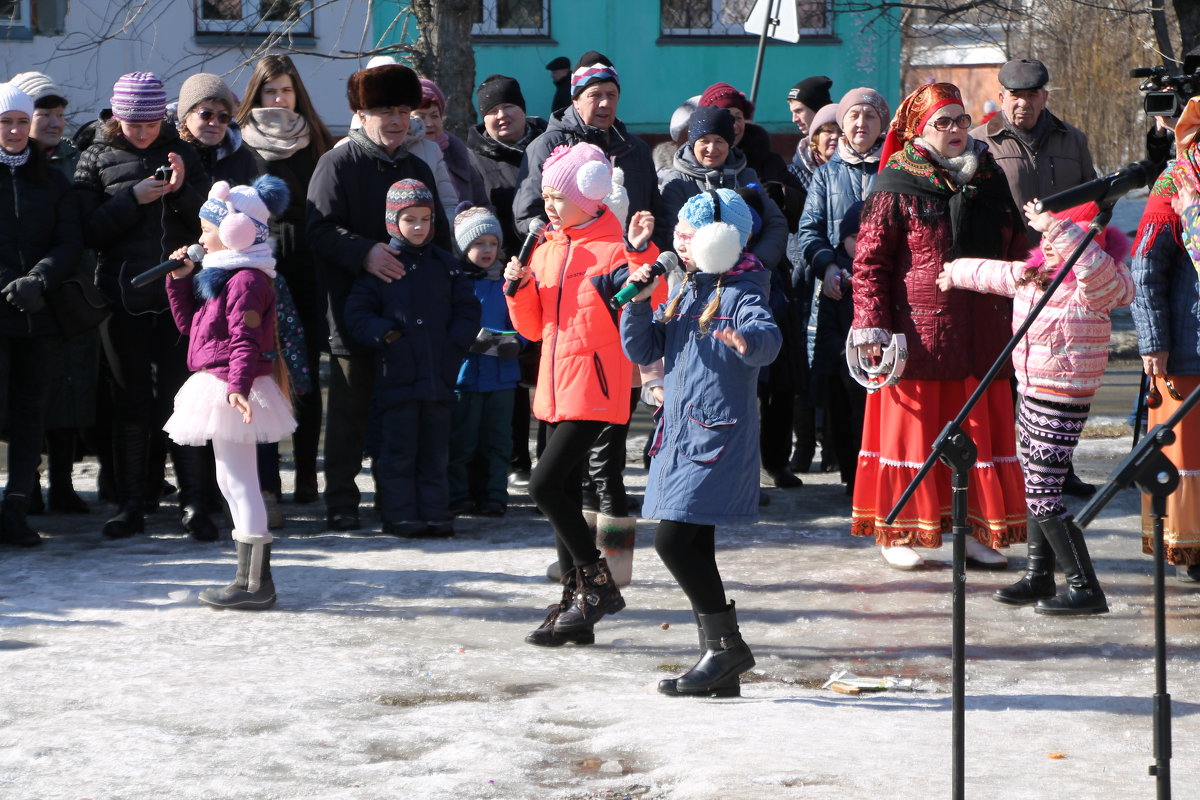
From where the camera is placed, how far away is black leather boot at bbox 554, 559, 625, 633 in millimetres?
5953

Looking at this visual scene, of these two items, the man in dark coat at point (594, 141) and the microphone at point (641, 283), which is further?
the man in dark coat at point (594, 141)

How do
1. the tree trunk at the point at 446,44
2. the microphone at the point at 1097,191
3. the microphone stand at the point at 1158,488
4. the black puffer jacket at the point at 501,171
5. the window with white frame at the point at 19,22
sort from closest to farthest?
the microphone stand at the point at 1158,488, the microphone at the point at 1097,191, the black puffer jacket at the point at 501,171, the tree trunk at the point at 446,44, the window with white frame at the point at 19,22

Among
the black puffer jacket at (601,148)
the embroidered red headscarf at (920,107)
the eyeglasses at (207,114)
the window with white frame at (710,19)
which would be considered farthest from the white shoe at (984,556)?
the window with white frame at (710,19)

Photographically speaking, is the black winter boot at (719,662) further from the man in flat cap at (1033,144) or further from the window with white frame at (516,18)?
the window with white frame at (516,18)

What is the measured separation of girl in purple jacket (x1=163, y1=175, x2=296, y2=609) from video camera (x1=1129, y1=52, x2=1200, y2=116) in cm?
369

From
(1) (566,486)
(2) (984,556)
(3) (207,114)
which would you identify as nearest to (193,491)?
(3) (207,114)

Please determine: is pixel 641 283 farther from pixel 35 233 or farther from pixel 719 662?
pixel 35 233

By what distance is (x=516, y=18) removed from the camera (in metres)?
21.8

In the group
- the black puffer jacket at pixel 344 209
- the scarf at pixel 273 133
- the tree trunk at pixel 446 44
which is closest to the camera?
the black puffer jacket at pixel 344 209

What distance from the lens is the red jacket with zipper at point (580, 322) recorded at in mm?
5988

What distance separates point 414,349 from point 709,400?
2.79 meters

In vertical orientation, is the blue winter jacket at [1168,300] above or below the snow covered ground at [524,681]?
above

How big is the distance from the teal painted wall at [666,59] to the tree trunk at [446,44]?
33.5 ft

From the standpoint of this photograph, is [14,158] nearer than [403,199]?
Yes
